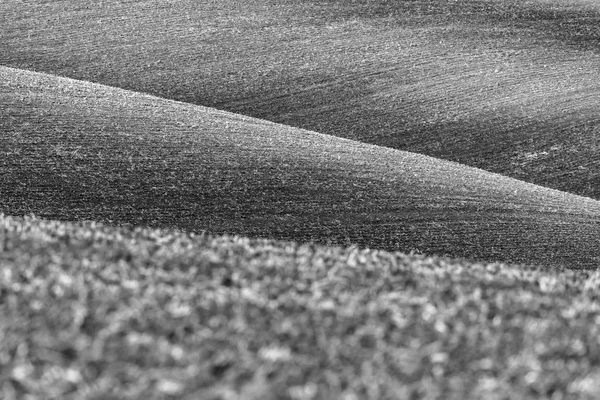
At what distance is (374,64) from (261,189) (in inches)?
885

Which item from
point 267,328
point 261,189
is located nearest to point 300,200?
point 261,189

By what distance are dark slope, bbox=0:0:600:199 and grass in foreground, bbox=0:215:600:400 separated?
2755cm

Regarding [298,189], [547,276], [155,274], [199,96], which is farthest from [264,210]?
[199,96]

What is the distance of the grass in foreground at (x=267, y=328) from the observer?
3.70m

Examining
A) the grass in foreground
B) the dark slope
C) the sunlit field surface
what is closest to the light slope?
the sunlit field surface

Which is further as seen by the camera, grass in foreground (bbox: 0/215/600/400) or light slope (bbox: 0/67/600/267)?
light slope (bbox: 0/67/600/267)

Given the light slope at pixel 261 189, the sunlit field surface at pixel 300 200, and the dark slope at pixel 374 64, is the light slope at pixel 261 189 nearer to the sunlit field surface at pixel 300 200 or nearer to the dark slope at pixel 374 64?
the sunlit field surface at pixel 300 200

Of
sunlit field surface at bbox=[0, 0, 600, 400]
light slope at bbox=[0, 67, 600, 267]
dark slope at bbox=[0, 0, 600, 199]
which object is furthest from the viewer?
dark slope at bbox=[0, 0, 600, 199]

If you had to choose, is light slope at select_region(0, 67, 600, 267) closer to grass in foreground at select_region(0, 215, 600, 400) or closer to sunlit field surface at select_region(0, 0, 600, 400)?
sunlit field surface at select_region(0, 0, 600, 400)

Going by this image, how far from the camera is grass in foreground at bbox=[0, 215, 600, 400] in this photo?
12.1 feet

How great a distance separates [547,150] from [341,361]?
31970 millimetres

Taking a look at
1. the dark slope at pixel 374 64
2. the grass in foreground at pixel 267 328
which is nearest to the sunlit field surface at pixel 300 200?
the grass in foreground at pixel 267 328

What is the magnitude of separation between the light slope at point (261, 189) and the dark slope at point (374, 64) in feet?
33.2

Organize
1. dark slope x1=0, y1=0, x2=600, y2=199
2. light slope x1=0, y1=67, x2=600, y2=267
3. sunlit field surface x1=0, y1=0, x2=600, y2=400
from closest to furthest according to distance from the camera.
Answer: sunlit field surface x1=0, y1=0, x2=600, y2=400, light slope x1=0, y1=67, x2=600, y2=267, dark slope x1=0, y1=0, x2=600, y2=199
